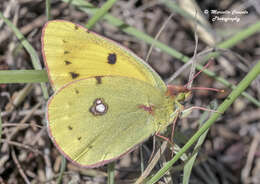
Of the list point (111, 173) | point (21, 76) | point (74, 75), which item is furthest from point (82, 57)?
point (111, 173)

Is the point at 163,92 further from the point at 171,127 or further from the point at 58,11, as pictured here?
the point at 58,11

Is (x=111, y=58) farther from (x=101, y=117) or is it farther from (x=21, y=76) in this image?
(x=21, y=76)

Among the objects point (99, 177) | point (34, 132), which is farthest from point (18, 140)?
point (99, 177)

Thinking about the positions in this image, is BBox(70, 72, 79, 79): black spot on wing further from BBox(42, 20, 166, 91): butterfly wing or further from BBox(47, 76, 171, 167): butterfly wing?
BBox(47, 76, 171, 167): butterfly wing

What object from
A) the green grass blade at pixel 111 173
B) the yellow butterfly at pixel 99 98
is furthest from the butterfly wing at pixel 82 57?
the green grass blade at pixel 111 173

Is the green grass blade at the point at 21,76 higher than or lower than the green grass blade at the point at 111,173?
higher

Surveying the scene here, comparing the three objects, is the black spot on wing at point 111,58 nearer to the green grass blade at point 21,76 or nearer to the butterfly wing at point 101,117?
the butterfly wing at point 101,117

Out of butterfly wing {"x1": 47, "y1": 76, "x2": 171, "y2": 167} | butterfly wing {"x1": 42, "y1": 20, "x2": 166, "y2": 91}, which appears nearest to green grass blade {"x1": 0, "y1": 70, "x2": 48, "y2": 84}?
butterfly wing {"x1": 42, "y1": 20, "x2": 166, "y2": 91}
